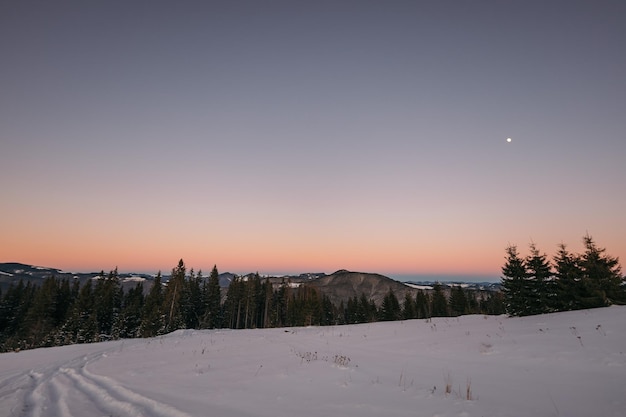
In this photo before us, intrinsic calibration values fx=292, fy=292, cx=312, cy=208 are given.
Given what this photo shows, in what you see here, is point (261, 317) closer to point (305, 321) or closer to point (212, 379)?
point (305, 321)

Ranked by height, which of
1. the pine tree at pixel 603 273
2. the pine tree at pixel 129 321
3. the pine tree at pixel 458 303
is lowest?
the pine tree at pixel 129 321

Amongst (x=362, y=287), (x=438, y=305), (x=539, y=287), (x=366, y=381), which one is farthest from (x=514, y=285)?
(x=362, y=287)

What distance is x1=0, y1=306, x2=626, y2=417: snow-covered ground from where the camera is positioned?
507 cm

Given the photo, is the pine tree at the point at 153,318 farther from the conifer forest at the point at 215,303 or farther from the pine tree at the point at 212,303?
the pine tree at the point at 212,303

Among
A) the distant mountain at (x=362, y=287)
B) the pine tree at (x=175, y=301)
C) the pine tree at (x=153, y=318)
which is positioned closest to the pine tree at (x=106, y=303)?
the pine tree at (x=153, y=318)

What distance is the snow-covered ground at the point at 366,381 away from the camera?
5.07m

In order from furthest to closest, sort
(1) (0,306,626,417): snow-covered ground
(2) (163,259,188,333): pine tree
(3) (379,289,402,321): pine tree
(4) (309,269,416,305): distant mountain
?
(4) (309,269,416,305): distant mountain
(3) (379,289,402,321): pine tree
(2) (163,259,188,333): pine tree
(1) (0,306,626,417): snow-covered ground

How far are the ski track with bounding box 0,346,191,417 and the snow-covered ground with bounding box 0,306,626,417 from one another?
1.1 inches

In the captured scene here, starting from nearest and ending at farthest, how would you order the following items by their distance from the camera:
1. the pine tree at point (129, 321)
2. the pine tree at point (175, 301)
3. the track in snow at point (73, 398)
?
the track in snow at point (73, 398) → the pine tree at point (129, 321) → the pine tree at point (175, 301)

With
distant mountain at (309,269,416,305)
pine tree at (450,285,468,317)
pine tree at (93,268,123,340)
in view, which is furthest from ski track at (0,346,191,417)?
distant mountain at (309,269,416,305)

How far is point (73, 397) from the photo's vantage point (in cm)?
647

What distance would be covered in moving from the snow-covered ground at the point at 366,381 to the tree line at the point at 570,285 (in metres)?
15.8

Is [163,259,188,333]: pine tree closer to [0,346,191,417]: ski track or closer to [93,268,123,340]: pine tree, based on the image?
[93,268,123,340]: pine tree

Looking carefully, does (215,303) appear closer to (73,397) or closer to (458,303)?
(458,303)
